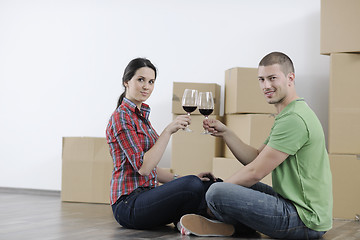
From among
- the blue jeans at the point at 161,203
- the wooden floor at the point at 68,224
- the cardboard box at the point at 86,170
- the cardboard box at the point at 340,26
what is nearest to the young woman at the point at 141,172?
the blue jeans at the point at 161,203

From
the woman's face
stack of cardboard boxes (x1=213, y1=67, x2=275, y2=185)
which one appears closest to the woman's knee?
the woman's face

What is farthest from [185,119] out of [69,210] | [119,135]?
[69,210]

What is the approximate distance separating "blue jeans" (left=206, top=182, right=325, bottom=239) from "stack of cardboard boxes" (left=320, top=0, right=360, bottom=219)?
1.13 metres

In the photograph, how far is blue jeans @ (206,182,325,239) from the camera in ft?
6.88

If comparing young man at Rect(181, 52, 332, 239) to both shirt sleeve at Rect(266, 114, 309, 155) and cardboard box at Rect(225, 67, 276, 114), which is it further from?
cardboard box at Rect(225, 67, 276, 114)

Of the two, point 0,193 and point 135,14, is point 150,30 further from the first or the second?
point 0,193

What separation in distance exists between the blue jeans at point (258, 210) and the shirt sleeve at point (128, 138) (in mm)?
374

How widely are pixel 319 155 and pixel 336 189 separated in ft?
3.86

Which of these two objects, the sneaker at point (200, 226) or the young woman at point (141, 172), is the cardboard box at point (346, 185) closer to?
the young woman at point (141, 172)

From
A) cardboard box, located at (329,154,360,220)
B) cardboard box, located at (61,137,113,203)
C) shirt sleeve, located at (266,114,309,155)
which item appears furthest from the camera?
cardboard box, located at (61,137,113,203)

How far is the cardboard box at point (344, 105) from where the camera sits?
319 cm

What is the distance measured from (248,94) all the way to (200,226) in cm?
142

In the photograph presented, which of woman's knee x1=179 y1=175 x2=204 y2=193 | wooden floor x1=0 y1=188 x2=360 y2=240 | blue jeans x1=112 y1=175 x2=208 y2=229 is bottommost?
wooden floor x1=0 y1=188 x2=360 y2=240

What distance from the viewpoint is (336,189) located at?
3.18 meters
